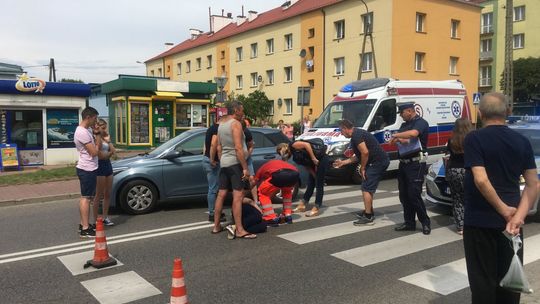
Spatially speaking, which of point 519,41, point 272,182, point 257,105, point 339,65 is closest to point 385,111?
point 272,182

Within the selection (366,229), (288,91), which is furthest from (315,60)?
(366,229)

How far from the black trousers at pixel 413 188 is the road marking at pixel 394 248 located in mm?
303

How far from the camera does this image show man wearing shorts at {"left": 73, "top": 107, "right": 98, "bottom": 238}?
20.9 ft

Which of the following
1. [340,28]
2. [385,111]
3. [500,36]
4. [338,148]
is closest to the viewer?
[338,148]

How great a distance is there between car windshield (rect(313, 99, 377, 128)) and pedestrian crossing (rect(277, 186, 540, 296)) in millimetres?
4061

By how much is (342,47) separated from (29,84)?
995 inches

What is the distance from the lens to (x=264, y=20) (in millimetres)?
46969

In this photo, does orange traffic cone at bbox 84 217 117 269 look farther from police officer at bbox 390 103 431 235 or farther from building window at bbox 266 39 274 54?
building window at bbox 266 39 274 54

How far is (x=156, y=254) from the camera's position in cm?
566

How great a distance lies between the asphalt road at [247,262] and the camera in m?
4.32

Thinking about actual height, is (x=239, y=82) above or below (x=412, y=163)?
above

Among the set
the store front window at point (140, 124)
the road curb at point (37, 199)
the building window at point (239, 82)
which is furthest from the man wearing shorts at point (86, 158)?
the building window at point (239, 82)

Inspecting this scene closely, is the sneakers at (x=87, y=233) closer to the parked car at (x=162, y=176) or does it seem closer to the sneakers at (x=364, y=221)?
the parked car at (x=162, y=176)

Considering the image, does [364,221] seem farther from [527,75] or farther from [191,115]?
[527,75]
